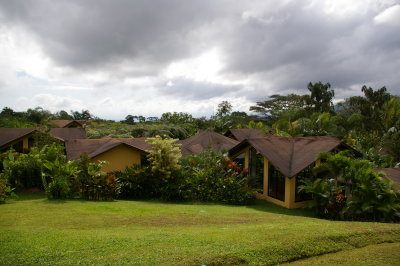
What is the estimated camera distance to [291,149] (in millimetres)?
15305

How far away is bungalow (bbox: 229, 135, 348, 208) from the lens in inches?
518

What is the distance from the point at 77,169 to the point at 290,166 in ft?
31.5

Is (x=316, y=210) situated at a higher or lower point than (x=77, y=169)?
lower

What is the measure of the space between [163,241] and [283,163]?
8.86 meters

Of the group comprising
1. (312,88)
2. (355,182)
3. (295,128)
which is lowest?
(355,182)

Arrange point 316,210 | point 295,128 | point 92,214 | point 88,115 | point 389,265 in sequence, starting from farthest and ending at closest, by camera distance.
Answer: point 88,115 < point 295,128 < point 316,210 < point 92,214 < point 389,265

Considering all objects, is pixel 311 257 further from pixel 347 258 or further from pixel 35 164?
pixel 35 164

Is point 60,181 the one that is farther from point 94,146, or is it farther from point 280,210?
point 280,210

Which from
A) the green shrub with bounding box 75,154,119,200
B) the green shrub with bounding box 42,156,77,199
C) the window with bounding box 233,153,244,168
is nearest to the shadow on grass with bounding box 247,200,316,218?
the window with bounding box 233,153,244,168

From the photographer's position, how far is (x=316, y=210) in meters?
11.6

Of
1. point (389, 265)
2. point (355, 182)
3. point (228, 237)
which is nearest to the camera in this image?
point (389, 265)

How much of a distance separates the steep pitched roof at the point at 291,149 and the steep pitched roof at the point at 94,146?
21.5 feet

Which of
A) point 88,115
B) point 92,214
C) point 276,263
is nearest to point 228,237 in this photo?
point 276,263

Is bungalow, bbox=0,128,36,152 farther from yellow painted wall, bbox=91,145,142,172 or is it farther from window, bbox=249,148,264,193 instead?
window, bbox=249,148,264,193
